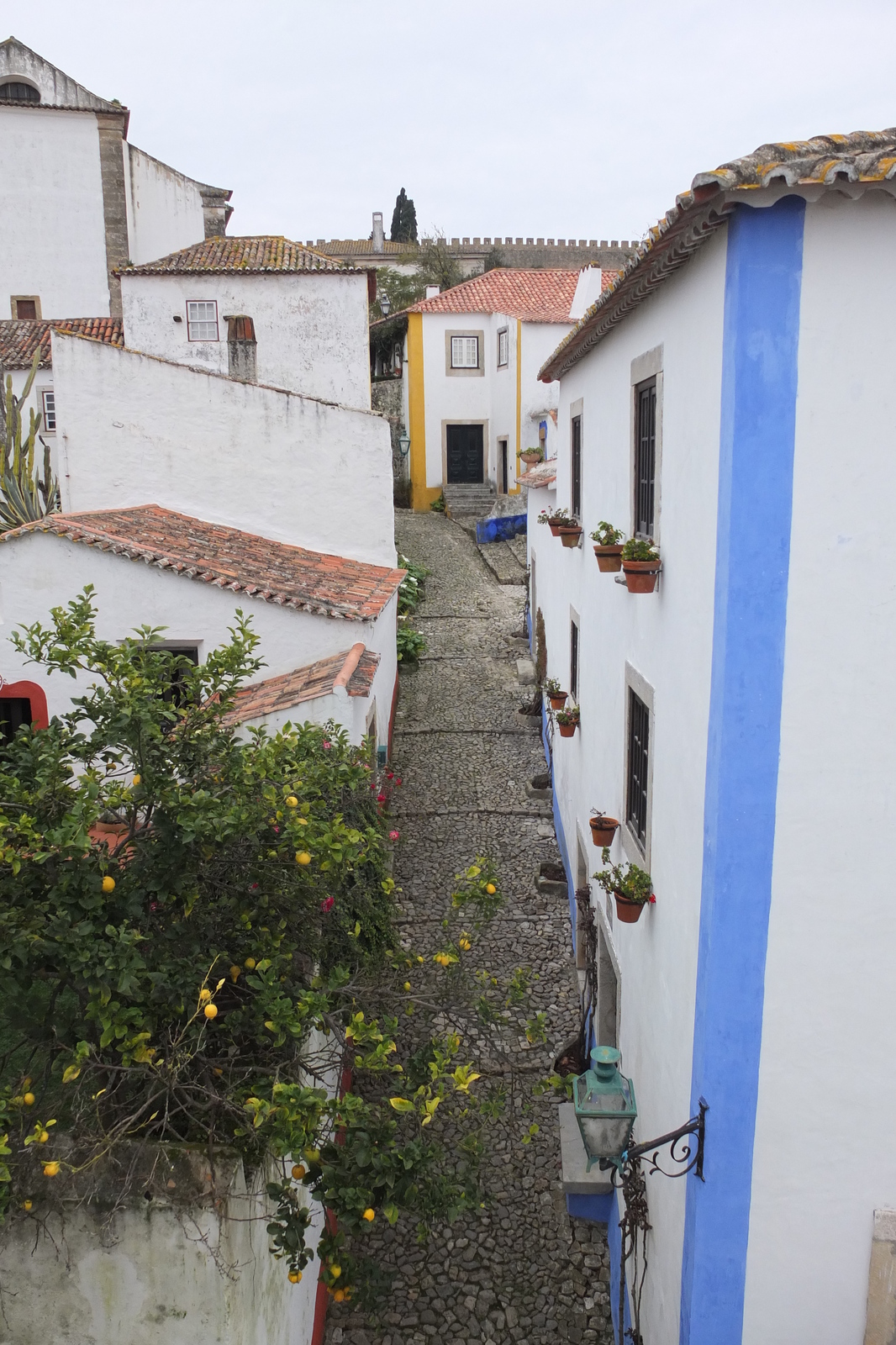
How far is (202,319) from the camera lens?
18.5 metres

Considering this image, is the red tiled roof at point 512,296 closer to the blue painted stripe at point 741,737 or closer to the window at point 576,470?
the window at point 576,470

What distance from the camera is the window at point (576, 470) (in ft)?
35.0

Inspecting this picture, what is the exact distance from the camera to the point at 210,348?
18484 millimetres

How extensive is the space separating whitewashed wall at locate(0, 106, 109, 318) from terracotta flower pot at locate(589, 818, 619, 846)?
2591cm

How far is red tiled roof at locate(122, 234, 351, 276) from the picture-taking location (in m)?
18.2

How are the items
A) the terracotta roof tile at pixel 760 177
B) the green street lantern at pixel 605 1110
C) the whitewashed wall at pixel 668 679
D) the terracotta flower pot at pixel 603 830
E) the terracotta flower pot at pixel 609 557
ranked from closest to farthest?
the terracotta roof tile at pixel 760 177
the whitewashed wall at pixel 668 679
the green street lantern at pixel 605 1110
the terracotta flower pot at pixel 609 557
the terracotta flower pot at pixel 603 830

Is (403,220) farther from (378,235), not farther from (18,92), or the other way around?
(18,92)

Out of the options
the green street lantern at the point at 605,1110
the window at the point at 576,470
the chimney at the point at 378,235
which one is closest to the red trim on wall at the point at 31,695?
the window at the point at 576,470

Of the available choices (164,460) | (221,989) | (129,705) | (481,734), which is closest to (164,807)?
(129,705)

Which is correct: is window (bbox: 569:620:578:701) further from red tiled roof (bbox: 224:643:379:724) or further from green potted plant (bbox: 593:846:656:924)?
green potted plant (bbox: 593:846:656:924)

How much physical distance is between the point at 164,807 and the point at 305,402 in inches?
465

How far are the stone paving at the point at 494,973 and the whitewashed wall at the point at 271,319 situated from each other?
6169 mm

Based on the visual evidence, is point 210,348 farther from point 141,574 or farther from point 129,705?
point 129,705

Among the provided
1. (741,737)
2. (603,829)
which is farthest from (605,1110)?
(741,737)
